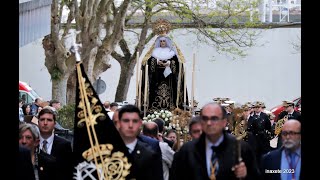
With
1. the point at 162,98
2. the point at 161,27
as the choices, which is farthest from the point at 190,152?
the point at 162,98

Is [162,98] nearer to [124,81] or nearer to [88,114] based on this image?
[124,81]

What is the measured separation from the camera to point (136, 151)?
1041cm

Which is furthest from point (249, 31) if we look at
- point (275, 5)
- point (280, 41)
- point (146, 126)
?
point (146, 126)

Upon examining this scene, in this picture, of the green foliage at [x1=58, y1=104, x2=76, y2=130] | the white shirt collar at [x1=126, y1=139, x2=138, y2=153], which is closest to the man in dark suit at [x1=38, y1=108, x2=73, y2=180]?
the white shirt collar at [x1=126, y1=139, x2=138, y2=153]

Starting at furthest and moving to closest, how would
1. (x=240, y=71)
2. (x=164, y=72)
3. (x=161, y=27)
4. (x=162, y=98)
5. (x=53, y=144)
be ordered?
(x=240, y=71)
(x=164, y=72)
(x=162, y=98)
(x=161, y=27)
(x=53, y=144)

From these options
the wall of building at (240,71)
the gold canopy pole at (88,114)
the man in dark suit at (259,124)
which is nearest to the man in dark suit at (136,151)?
the gold canopy pole at (88,114)

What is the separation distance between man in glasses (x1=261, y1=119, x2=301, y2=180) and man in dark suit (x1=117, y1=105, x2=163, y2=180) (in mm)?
1025

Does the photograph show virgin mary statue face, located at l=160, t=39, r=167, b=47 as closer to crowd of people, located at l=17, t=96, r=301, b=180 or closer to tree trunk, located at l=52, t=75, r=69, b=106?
tree trunk, located at l=52, t=75, r=69, b=106

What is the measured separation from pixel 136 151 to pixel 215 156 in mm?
1165

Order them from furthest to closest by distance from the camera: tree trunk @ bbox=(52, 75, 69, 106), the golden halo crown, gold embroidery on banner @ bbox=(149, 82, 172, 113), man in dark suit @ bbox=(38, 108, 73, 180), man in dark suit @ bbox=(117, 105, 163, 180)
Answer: tree trunk @ bbox=(52, 75, 69, 106)
gold embroidery on banner @ bbox=(149, 82, 172, 113)
the golden halo crown
man in dark suit @ bbox=(38, 108, 73, 180)
man in dark suit @ bbox=(117, 105, 163, 180)

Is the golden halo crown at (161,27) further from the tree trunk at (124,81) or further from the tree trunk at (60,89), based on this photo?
the tree trunk at (124,81)

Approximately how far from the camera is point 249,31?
4409 cm

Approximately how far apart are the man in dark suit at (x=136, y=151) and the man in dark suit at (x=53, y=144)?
2.33 feet

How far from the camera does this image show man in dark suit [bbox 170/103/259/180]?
9.40 meters
